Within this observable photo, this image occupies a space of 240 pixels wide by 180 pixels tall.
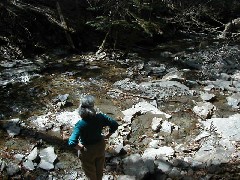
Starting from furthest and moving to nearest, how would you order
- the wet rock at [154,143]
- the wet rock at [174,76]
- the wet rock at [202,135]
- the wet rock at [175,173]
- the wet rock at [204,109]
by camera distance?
the wet rock at [174,76] → the wet rock at [204,109] → the wet rock at [202,135] → the wet rock at [154,143] → the wet rock at [175,173]

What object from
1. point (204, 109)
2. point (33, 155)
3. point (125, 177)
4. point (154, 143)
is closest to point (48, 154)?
point (33, 155)

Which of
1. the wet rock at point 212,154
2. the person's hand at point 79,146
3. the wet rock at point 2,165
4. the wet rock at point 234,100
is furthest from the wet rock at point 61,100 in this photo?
the wet rock at point 234,100

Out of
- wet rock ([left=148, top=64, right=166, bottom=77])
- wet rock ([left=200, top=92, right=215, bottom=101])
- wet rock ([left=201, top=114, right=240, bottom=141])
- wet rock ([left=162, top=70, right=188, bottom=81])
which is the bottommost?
wet rock ([left=148, top=64, right=166, bottom=77])

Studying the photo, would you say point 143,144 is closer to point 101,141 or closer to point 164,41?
point 101,141

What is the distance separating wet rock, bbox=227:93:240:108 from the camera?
8266mm

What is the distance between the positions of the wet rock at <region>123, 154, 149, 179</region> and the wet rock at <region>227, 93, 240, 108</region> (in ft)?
10.0

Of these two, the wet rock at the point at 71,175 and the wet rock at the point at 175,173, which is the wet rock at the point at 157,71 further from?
the wet rock at the point at 71,175

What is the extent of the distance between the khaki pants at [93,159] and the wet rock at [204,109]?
11.0 ft

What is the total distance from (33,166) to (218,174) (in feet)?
10.4

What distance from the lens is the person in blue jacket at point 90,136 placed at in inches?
183

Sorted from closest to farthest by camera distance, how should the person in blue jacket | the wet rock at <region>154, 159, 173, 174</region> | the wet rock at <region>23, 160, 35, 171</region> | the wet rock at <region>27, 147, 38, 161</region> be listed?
the person in blue jacket, the wet rock at <region>154, 159, 173, 174</region>, the wet rock at <region>23, 160, 35, 171</region>, the wet rock at <region>27, 147, 38, 161</region>

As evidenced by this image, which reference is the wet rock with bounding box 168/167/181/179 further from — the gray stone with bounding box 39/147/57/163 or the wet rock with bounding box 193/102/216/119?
the gray stone with bounding box 39/147/57/163

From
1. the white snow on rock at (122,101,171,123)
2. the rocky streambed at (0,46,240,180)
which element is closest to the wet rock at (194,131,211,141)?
the rocky streambed at (0,46,240,180)

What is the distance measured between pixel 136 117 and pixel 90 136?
3144 millimetres
